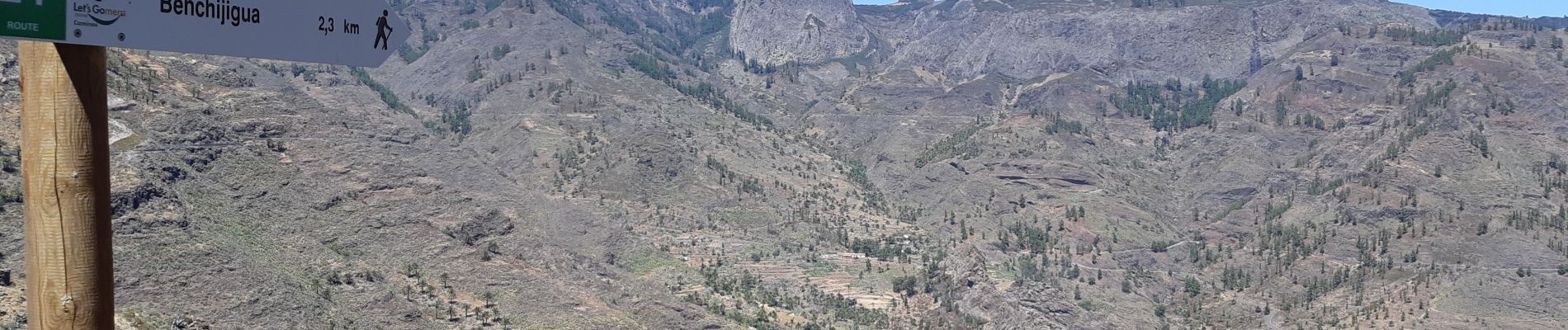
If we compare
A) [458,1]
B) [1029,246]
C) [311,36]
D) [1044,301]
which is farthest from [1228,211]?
[311,36]

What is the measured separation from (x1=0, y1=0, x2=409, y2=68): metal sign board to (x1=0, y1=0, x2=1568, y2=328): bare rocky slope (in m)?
33.0

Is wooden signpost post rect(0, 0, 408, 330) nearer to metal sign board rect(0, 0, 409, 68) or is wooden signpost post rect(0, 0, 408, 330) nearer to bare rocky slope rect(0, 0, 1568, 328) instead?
metal sign board rect(0, 0, 409, 68)

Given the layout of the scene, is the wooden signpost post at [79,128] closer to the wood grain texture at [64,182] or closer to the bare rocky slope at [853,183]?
the wood grain texture at [64,182]

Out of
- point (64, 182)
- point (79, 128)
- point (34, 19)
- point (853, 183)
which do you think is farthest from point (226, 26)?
point (853, 183)

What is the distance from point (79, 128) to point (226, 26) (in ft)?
3.39

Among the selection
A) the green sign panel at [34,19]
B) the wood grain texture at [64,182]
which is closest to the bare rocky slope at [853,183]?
the wood grain texture at [64,182]

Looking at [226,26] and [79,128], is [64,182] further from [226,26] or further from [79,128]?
[226,26]

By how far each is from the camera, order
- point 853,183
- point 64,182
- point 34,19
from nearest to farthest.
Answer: point 34,19 → point 64,182 → point 853,183

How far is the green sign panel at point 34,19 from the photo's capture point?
7.04m

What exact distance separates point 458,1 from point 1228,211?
106 m

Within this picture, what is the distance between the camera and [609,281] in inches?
3071

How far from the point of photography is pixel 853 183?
14650cm

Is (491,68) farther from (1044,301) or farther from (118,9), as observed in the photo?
(118,9)

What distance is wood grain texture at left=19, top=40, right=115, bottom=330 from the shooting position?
7711 mm
